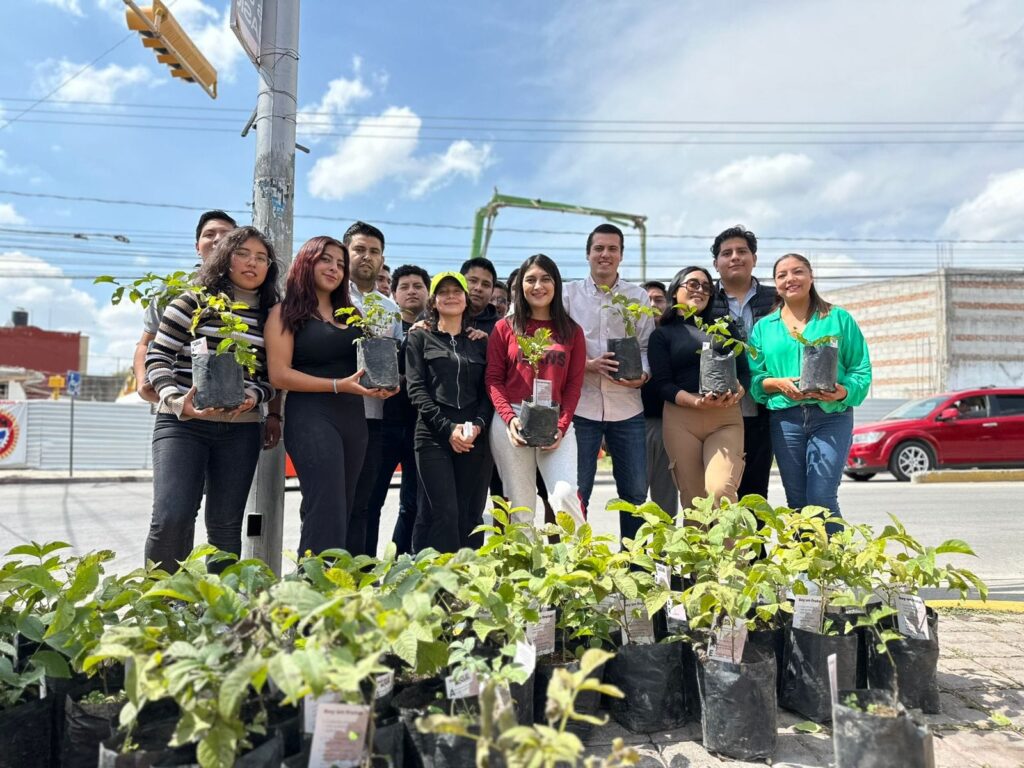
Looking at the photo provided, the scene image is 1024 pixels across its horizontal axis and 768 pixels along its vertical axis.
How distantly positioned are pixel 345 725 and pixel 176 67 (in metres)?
5.42

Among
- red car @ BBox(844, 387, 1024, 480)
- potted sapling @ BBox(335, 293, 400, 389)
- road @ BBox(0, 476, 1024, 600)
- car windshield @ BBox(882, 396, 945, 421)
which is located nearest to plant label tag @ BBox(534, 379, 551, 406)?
potted sapling @ BBox(335, 293, 400, 389)

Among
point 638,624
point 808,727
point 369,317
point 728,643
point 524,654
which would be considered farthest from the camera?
point 369,317

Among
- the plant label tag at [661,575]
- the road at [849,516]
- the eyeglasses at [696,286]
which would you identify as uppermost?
the eyeglasses at [696,286]

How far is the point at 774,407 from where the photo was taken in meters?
3.53

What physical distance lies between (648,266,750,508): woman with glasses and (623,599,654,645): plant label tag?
120cm

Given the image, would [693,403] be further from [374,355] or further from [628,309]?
[374,355]

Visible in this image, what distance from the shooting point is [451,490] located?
135 inches

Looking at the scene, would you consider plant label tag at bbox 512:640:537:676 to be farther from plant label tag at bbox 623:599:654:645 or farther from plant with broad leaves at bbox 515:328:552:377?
plant with broad leaves at bbox 515:328:552:377

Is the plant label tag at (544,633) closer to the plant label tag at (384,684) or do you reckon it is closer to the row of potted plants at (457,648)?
the row of potted plants at (457,648)

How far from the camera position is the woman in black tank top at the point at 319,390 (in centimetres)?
289

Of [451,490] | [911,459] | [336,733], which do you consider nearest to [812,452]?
[451,490]

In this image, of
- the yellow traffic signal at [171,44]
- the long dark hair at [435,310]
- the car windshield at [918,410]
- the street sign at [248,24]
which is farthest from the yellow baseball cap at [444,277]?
the car windshield at [918,410]

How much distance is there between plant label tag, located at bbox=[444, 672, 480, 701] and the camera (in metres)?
1.75

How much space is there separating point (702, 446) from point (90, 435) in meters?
16.1
